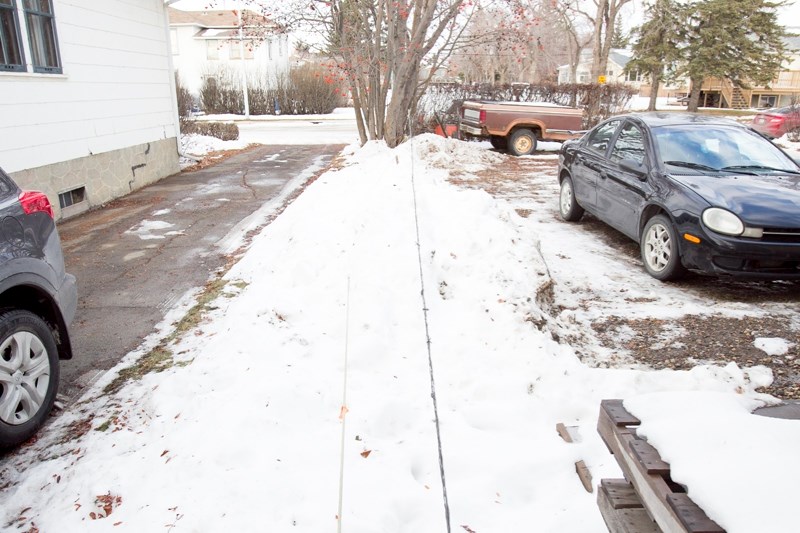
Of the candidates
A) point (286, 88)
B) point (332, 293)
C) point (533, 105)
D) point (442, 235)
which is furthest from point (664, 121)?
point (286, 88)

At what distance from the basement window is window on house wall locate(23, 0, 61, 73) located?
1.87 m

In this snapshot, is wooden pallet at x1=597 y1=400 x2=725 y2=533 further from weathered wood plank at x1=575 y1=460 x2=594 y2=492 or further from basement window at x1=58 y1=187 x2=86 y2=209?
basement window at x1=58 y1=187 x2=86 y2=209

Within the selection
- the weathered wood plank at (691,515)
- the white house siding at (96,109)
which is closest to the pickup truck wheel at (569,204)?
the weathered wood plank at (691,515)

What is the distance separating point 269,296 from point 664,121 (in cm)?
509

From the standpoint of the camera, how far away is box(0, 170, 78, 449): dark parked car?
3.26 metres

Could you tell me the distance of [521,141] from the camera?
16.8 meters

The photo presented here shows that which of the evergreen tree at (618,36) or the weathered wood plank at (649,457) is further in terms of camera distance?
the evergreen tree at (618,36)

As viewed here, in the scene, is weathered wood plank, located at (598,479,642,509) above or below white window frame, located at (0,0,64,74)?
below

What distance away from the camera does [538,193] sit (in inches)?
425

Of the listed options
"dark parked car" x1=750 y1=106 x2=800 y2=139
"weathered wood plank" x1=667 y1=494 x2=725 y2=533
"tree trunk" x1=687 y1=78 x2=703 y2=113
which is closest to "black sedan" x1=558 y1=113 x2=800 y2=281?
"weathered wood plank" x1=667 y1=494 x2=725 y2=533

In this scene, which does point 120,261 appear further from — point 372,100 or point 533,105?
point 533,105

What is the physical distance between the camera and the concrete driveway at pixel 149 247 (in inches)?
194

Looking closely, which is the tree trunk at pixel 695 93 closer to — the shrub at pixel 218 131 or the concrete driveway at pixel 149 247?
the shrub at pixel 218 131

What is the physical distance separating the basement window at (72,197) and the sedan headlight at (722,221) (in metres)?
8.98
